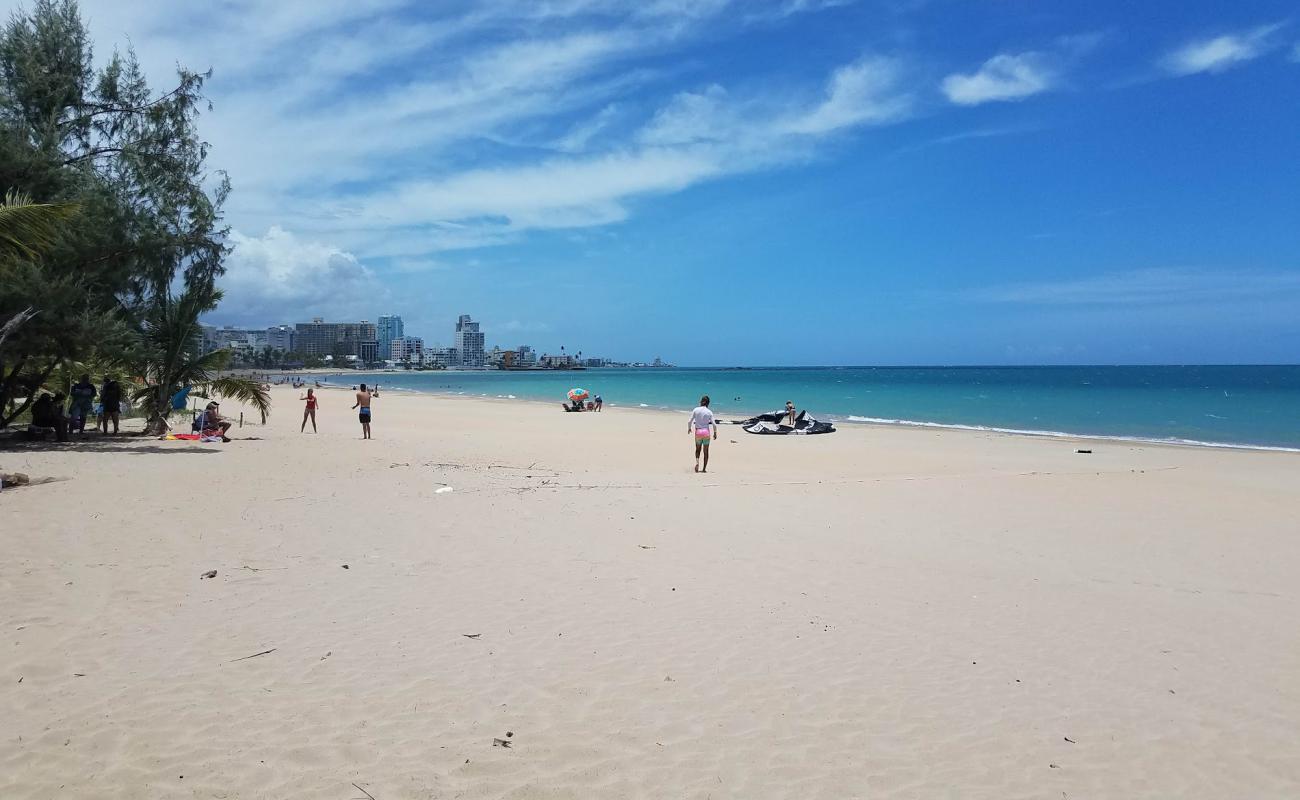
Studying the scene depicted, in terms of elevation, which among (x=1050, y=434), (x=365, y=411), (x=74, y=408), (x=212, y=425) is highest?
(x=74, y=408)

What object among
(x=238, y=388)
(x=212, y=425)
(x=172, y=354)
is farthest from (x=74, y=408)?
(x=238, y=388)

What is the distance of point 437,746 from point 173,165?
16.3 m

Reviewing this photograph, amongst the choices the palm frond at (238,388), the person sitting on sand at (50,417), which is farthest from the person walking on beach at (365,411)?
the person sitting on sand at (50,417)

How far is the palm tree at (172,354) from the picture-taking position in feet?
55.9

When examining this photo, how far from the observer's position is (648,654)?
4871 mm

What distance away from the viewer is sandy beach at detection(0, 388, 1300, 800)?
11.4 feet

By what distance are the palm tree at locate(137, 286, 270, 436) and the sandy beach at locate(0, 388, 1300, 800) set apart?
7.22 metres

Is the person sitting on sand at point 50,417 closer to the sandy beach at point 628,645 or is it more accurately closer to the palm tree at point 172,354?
the palm tree at point 172,354

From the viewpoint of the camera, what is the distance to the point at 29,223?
10.1m

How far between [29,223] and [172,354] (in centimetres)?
796

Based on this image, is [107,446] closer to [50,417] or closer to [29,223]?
[50,417]

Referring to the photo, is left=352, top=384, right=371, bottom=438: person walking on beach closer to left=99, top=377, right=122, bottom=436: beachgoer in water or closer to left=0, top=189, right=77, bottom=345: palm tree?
left=99, top=377, right=122, bottom=436: beachgoer in water

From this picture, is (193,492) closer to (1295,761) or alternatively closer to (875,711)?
(875,711)

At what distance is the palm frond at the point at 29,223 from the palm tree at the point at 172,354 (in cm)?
640
